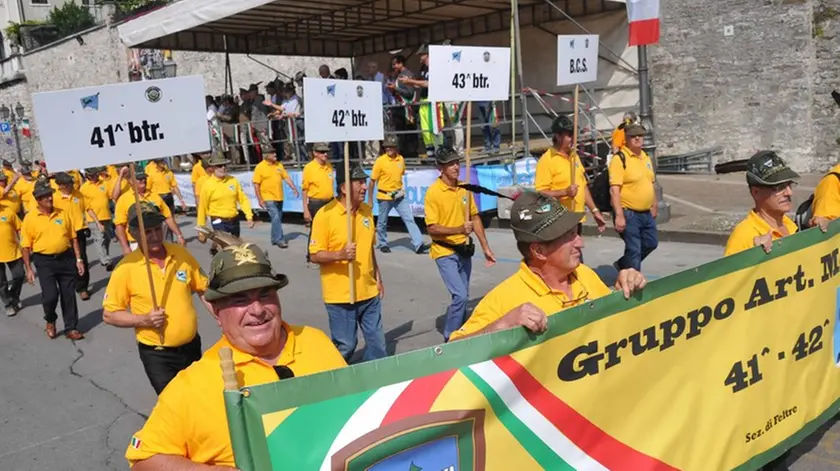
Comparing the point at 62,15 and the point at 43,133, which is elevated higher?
the point at 62,15

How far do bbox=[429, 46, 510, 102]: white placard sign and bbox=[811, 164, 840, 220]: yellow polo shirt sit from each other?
3.75 meters

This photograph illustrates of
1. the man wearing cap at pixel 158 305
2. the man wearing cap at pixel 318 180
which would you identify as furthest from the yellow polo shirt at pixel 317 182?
the man wearing cap at pixel 158 305

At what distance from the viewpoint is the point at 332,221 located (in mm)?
5910

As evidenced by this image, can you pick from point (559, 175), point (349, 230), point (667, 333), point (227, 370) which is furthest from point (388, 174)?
point (227, 370)

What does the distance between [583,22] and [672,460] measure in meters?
16.0

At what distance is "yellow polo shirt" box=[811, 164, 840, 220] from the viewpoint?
16.4ft

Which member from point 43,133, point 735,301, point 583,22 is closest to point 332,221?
point 43,133

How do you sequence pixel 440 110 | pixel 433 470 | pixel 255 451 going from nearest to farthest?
1. pixel 255 451
2. pixel 433 470
3. pixel 440 110

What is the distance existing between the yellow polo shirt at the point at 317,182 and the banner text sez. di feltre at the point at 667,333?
9109mm

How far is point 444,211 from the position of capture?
6879mm

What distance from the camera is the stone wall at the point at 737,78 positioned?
16.8m

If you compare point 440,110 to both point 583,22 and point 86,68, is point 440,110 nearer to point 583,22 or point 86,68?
point 583,22

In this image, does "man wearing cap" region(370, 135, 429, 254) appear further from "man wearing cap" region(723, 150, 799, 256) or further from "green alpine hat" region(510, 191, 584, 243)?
"green alpine hat" region(510, 191, 584, 243)

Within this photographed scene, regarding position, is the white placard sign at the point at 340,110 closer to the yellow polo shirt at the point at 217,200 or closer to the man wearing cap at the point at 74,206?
the yellow polo shirt at the point at 217,200
